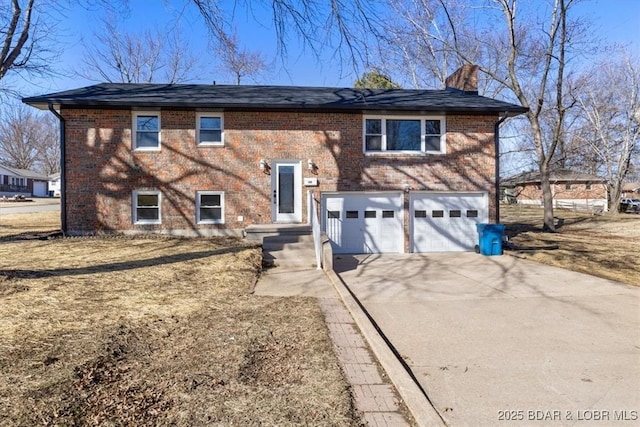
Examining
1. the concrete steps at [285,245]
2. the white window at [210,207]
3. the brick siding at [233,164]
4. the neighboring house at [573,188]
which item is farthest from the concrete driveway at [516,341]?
the neighboring house at [573,188]

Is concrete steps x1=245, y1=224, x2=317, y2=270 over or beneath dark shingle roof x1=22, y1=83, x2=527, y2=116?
beneath

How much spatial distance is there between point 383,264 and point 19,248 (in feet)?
31.0

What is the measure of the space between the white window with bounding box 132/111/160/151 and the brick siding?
0.23 metres

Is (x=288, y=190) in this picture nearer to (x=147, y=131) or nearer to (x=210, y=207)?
(x=210, y=207)

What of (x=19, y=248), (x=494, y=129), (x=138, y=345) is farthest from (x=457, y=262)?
(x=19, y=248)

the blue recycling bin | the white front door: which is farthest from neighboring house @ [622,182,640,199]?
the white front door

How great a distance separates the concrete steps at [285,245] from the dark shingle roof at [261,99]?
13.2 ft

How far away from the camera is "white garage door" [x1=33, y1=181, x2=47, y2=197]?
62.8 meters

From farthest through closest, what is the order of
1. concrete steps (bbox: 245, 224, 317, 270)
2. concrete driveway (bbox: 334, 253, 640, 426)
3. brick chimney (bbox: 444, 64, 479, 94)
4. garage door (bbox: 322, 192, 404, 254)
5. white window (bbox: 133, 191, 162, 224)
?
brick chimney (bbox: 444, 64, 479, 94) → garage door (bbox: 322, 192, 404, 254) → white window (bbox: 133, 191, 162, 224) → concrete steps (bbox: 245, 224, 317, 270) → concrete driveway (bbox: 334, 253, 640, 426)

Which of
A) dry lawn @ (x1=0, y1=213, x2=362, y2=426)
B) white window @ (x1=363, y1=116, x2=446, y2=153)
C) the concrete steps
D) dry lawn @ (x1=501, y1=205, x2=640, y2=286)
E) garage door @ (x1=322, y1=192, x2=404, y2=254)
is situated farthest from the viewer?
white window @ (x1=363, y1=116, x2=446, y2=153)

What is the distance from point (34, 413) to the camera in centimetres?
273

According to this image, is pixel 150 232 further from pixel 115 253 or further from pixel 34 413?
pixel 34 413

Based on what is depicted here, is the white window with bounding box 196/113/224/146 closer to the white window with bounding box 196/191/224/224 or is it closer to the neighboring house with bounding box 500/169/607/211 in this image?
the white window with bounding box 196/191/224/224

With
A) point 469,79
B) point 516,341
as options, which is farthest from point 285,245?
point 469,79
